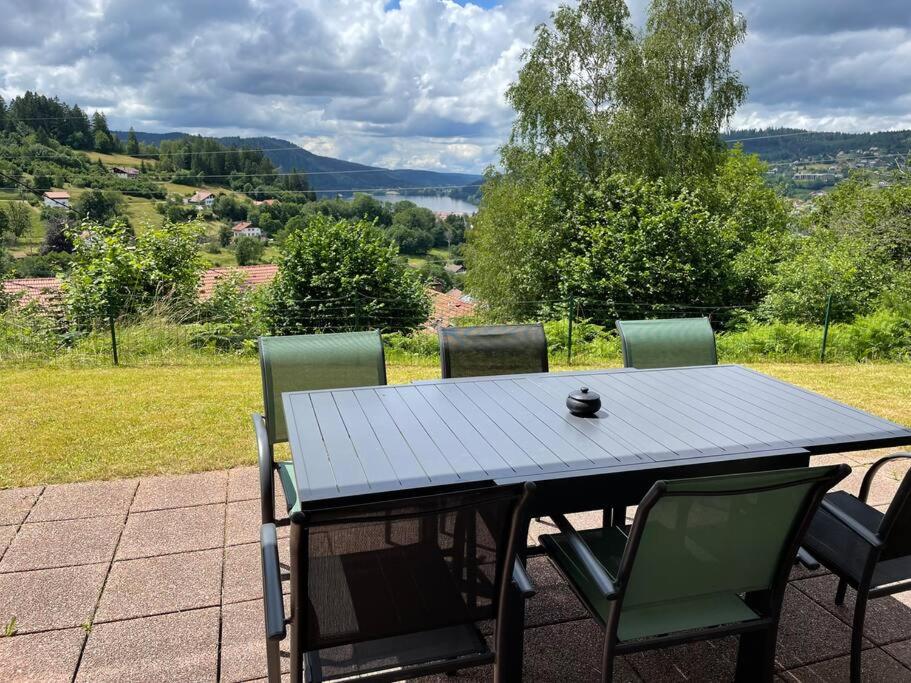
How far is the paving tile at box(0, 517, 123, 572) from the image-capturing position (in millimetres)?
2604

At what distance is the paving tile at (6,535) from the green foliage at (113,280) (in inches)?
220

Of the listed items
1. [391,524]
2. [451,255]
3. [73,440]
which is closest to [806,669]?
[391,524]

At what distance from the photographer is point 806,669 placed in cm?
205

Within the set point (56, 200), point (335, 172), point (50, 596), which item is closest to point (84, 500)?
point (50, 596)

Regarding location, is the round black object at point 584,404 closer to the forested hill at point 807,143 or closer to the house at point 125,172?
the forested hill at point 807,143

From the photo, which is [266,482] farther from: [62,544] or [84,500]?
[84,500]

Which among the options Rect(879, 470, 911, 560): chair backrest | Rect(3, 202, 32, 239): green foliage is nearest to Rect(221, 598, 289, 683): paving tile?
Rect(879, 470, 911, 560): chair backrest

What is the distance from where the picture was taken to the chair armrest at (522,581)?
1571 millimetres

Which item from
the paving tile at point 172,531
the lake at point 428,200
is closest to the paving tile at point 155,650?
the paving tile at point 172,531

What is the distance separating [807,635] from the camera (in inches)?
87.7

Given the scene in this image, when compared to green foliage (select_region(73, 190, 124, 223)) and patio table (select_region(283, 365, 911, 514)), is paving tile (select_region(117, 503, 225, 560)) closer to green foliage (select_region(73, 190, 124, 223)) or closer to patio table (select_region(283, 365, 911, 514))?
patio table (select_region(283, 365, 911, 514))

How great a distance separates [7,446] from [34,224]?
118 feet

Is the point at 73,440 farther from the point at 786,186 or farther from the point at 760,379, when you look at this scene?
the point at 786,186

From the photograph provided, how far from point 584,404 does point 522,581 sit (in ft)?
2.77
